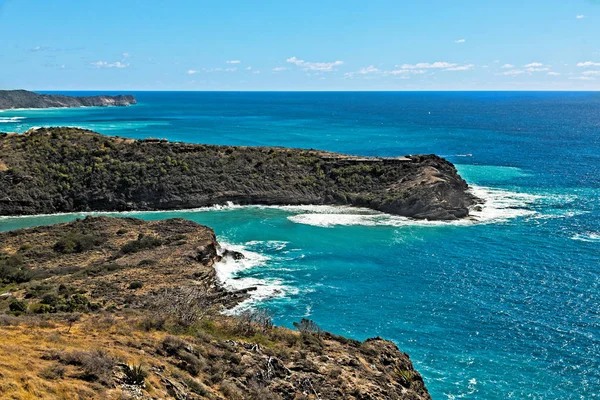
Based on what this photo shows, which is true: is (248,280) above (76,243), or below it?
below

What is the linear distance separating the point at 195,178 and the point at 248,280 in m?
34.9

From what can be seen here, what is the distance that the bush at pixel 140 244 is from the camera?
152ft

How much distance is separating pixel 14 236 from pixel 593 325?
47.2 meters

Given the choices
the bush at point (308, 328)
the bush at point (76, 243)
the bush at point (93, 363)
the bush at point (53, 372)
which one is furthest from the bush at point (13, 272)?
the bush at point (53, 372)

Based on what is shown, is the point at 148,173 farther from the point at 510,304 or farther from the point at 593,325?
the point at 593,325

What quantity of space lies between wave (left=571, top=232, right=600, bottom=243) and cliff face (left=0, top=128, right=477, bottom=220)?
519 inches

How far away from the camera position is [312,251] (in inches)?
2112

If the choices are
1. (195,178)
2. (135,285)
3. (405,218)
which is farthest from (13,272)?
(405,218)

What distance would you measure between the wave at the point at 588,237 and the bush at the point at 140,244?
137ft

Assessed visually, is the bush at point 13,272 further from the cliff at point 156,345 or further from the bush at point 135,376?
the bush at point 135,376

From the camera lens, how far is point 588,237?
187 feet

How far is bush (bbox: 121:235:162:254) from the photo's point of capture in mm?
46250

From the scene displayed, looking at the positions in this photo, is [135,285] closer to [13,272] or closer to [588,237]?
[13,272]

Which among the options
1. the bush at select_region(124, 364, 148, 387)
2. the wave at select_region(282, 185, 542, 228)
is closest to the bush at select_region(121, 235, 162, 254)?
the wave at select_region(282, 185, 542, 228)
